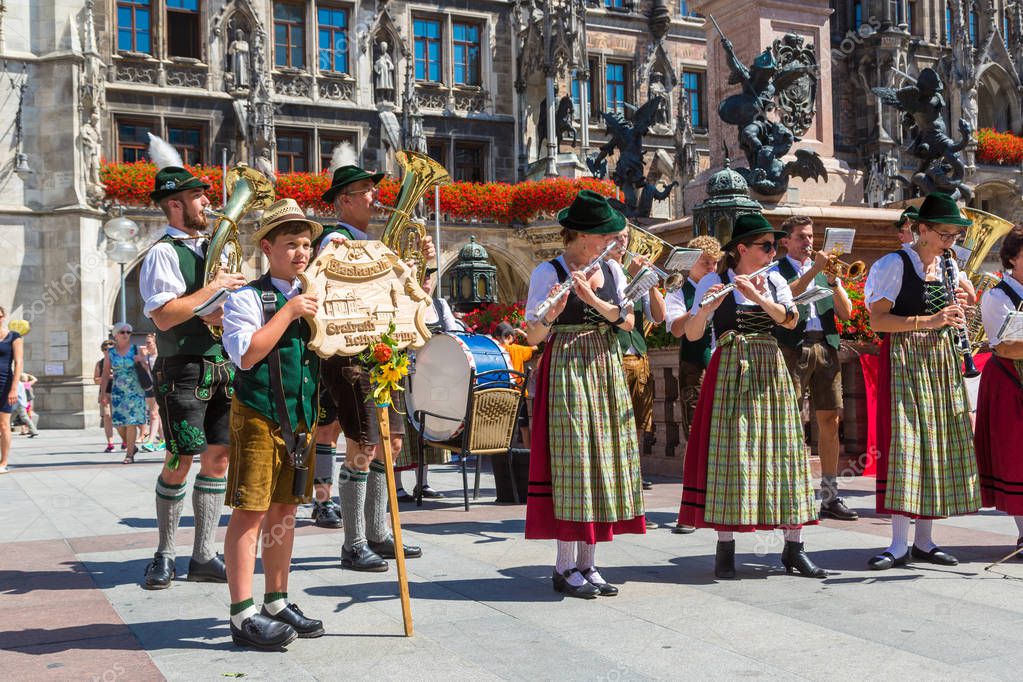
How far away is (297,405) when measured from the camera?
4.64 metres

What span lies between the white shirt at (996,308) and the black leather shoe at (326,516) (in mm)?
4592

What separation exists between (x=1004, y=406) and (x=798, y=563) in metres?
1.70

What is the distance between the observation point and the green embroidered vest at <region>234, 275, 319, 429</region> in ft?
15.0

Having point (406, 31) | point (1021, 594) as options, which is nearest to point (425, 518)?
point (1021, 594)

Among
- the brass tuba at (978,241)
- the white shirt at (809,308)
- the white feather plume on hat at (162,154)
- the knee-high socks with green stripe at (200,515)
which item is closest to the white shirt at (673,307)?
the white shirt at (809,308)

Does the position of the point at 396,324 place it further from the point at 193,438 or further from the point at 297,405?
the point at 193,438

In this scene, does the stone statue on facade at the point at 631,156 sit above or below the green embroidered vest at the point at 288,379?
above

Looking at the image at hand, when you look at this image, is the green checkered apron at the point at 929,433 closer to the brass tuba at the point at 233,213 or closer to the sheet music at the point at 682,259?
the sheet music at the point at 682,259

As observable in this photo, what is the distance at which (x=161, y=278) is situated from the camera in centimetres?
575

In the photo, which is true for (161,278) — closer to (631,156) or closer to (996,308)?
(996,308)

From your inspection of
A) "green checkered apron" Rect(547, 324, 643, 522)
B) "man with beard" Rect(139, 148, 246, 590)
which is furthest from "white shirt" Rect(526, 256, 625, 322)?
"man with beard" Rect(139, 148, 246, 590)

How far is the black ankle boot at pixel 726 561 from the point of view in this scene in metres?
5.82

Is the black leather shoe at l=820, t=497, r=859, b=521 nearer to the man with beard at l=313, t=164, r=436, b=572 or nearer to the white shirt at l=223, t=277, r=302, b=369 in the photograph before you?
the man with beard at l=313, t=164, r=436, b=572

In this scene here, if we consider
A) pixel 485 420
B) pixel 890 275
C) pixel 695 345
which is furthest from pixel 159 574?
pixel 890 275
